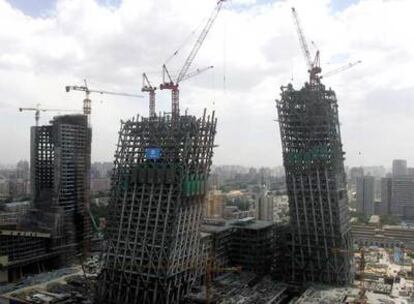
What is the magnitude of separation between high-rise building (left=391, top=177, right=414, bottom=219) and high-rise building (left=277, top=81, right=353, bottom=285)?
10515 centimetres

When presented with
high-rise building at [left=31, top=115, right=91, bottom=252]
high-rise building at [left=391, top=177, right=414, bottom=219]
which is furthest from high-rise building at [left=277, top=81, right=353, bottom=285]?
high-rise building at [left=391, top=177, right=414, bottom=219]

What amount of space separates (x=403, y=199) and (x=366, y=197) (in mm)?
13737

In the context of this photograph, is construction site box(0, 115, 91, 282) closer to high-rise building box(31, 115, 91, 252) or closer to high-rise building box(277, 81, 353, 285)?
high-rise building box(31, 115, 91, 252)

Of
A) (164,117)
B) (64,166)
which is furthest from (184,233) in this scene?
(64,166)

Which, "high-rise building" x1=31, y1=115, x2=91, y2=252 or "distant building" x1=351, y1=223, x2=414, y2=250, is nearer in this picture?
"high-rise building" x1=31, y1=115, x2=91, y2=252

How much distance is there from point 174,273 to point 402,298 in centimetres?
3363

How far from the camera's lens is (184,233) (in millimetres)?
72812

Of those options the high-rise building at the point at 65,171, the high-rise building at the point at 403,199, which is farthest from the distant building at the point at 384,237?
the high-rise building at the point at 65,171

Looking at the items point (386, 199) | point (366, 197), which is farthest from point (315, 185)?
point (386, 199)

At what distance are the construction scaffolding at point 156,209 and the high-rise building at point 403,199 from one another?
124 metres

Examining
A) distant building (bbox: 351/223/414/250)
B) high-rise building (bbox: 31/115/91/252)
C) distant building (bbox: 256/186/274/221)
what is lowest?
distant building (bbox: 351/223/414/250)

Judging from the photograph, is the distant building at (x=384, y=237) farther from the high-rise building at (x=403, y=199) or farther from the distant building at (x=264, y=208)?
the high-rise building at (x=403, y=199)

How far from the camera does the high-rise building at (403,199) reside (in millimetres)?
177500

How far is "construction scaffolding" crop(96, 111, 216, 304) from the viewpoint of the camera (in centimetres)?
7019
